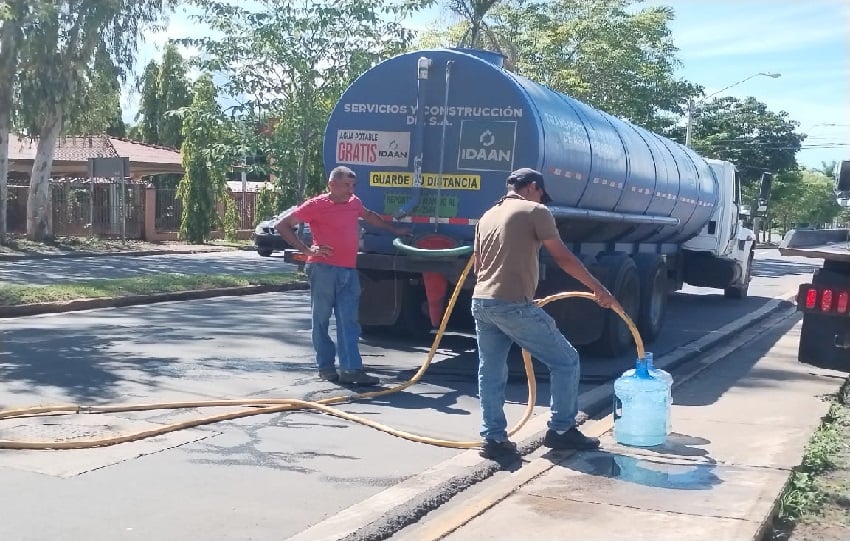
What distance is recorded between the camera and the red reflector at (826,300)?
33.0 feet

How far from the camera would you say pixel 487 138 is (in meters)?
9.99

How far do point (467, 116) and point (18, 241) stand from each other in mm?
22570

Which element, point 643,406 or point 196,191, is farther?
point 196,191

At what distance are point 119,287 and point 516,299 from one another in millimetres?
11510

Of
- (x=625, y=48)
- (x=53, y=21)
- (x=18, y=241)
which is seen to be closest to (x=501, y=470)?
(x=53, y=21)

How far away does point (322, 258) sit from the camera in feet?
28.7

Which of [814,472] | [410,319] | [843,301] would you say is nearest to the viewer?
[814,472]

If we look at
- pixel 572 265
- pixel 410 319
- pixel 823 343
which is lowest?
pixel 410 319

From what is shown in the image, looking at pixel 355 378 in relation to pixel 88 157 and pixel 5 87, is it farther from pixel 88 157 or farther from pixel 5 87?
pixel 88 157

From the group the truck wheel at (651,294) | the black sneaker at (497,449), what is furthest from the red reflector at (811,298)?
the black sneaker at (497,449)

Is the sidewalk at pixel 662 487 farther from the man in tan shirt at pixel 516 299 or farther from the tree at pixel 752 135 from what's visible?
the tree at pixel 752 135

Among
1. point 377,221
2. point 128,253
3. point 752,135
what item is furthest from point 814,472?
point 752,135

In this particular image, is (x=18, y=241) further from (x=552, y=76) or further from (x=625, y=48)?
(x=625, y=48)

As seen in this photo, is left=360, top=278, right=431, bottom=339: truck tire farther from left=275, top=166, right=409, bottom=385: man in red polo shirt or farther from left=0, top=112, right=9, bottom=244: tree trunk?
left=0, top=112, right=9, bottom=244: tree trunk
